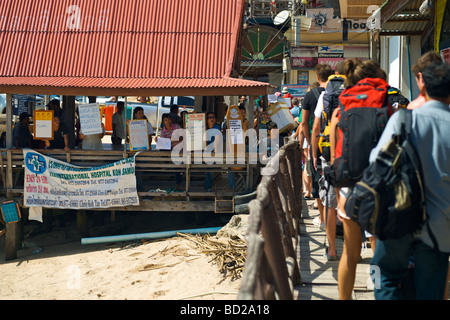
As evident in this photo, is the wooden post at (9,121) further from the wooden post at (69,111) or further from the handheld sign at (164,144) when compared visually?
the handheld sign at (164,144)

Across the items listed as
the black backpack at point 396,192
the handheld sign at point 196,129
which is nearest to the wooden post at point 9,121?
the handheld sign at point 196,129

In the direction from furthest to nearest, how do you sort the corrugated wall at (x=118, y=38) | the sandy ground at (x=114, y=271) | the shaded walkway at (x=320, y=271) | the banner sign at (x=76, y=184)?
the corrugated wall at (x=118, y=38)
the banner sign at (x=76, y=184)
the sandy ground at (x=114, y=271)
the shaded walkway at (x=320, y=271)

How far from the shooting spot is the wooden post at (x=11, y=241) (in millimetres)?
12477

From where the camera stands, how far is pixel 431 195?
3275 millimetres

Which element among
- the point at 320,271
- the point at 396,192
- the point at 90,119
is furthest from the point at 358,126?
the point at 90,119

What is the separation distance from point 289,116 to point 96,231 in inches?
239

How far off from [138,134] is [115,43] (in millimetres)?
2988

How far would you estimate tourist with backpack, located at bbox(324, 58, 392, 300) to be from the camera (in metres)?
3.80

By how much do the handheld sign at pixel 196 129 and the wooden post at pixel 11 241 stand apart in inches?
188

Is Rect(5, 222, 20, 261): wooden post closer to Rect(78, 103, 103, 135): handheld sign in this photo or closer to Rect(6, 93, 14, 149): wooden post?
Rect(6, 93, 14, 149): wooden post

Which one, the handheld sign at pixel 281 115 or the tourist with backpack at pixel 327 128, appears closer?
the tourist with backpack at pixel 327 128
